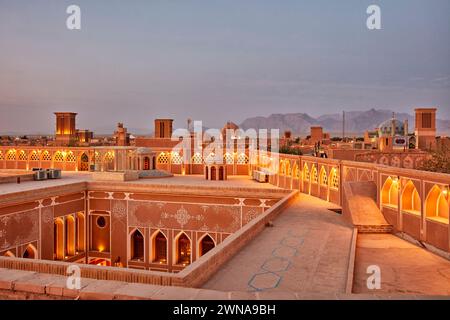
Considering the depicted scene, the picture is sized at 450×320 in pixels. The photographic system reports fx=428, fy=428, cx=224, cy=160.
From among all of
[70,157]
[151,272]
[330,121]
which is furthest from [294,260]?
[330,121]

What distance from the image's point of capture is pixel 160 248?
18.7 m

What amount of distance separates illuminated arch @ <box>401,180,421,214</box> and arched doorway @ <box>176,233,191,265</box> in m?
10.6

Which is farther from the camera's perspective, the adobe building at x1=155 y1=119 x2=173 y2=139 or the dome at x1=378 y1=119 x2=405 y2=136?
the dome at x1=378 y1=119 x2=405 y2=136

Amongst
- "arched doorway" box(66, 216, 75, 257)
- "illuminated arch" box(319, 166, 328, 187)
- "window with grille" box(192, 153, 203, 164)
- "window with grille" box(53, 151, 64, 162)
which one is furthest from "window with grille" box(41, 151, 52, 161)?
"illuminated arch" box(319, 166, 328, 187)

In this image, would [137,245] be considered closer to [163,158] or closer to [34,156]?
[163,158]

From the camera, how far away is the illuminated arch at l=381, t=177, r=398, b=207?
32.1 feet

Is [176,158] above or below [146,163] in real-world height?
above

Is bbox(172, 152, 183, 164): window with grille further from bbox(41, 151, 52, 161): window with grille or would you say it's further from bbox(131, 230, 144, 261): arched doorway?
bbox(41, 151, 52, 161): window with grille

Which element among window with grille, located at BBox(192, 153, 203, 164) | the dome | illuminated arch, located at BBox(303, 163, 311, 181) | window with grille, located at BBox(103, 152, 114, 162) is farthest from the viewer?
the dome

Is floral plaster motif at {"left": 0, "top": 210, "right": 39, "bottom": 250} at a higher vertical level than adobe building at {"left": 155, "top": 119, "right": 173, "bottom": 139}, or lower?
lower

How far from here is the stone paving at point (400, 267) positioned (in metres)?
6.20

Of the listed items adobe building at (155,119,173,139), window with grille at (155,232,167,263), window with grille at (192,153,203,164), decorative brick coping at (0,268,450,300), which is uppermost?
adobe building at (155,119,173,139)

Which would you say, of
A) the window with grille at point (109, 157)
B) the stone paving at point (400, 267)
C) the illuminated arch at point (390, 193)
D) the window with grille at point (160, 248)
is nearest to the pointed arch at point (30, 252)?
the window with grille at point (160, 248)

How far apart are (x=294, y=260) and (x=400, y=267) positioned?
5.97 feet
